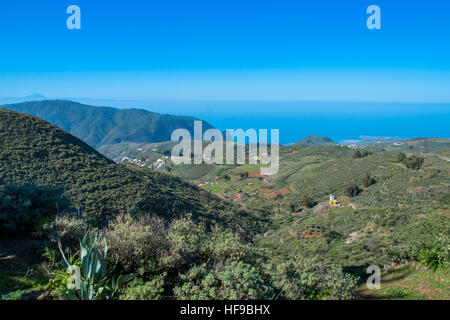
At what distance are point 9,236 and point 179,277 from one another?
15.5 ft

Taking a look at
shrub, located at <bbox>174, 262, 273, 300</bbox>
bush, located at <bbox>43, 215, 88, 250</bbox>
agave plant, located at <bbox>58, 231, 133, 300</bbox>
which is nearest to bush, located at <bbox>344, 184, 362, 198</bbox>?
shrub, located at <bbox>174, 262, 273, 300</bbox>

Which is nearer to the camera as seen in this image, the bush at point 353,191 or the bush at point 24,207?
the bush at point 24,207

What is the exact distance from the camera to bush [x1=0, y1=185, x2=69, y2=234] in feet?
22.1

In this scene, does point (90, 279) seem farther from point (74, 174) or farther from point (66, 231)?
point (74, 174)

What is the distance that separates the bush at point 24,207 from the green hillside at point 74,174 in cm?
807

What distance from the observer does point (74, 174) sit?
2050 centimetres

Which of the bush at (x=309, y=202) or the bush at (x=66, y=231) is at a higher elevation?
the bush at (x=66, y=231)

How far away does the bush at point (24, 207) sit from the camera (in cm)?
673

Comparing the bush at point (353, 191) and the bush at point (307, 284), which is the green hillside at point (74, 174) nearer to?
the bush at point (307, 284)

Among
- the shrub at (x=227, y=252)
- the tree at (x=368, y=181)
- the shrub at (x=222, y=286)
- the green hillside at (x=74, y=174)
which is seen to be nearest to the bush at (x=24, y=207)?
the shrub at (x=227, y=252)

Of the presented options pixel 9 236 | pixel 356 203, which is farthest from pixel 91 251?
pixel 356 203

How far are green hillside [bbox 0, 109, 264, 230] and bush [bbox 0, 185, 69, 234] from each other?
318 inches

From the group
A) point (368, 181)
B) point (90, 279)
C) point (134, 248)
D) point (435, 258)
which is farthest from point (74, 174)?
point (368, 181)

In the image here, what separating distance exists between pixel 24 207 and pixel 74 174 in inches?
582
